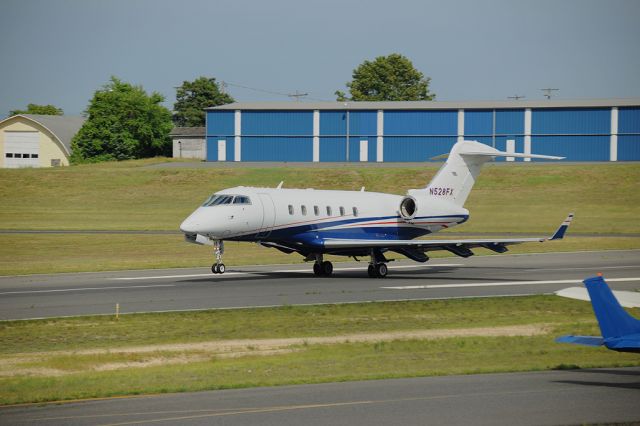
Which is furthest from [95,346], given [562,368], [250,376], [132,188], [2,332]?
Answer: [132,188]

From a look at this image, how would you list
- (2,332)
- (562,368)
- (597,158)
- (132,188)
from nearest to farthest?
1. (562,368)
2. (2,332)
3. (132,188)
4. (597,158)

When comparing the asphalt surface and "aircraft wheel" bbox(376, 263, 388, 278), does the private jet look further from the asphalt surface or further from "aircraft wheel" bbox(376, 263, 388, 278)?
the asphalt surface

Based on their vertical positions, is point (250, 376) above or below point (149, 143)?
below

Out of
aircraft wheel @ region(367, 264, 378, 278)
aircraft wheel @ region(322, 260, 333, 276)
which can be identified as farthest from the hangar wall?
aircraft wheel @ region(367, 264, 378, 278)

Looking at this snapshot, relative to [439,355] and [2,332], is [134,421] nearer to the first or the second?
[439,355]

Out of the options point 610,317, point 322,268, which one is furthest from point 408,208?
point 610,317

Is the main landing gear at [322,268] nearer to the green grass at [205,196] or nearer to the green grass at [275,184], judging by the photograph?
the green grass at [205,196]

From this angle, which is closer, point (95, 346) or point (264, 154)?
point (95, 346)

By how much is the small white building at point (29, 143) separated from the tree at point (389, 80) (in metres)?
48.0

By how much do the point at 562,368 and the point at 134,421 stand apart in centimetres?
887

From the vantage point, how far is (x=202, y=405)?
16.2 metres

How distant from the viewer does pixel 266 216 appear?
34.9m

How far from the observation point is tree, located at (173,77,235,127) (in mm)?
167250

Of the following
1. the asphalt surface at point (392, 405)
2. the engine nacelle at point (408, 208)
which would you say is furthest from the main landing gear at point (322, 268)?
the asphalt surface at point (392, 405)
